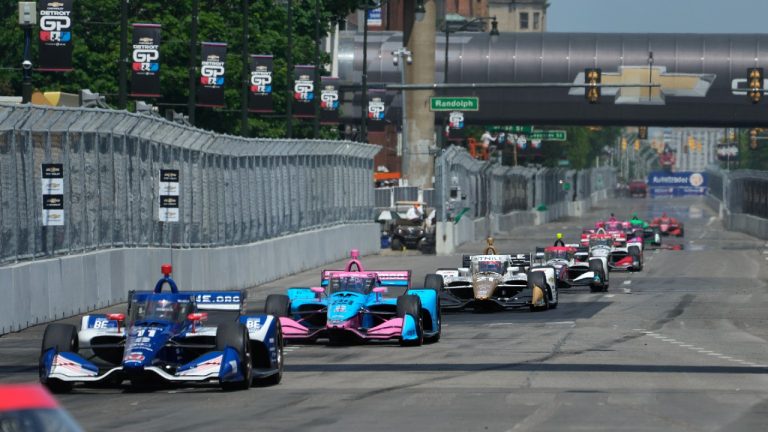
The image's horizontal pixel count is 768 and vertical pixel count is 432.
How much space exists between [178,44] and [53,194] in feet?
133

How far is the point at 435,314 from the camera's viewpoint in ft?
79.5

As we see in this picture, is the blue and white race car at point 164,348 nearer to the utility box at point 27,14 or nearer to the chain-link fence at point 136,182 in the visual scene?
the chain-link fence at point 136,182

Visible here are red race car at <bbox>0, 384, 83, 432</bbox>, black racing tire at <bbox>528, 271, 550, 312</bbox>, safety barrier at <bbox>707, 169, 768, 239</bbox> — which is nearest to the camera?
red race car at <bbox>0, 384, 83, 432</bbox>

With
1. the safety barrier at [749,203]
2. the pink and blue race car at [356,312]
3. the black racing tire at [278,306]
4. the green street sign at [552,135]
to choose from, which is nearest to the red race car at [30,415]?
the pink and blue race car at [356,312]

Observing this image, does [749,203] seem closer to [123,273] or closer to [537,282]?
[537,282]

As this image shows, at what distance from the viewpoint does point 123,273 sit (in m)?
32.7

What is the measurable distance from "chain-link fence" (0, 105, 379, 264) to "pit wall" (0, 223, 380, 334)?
29cm

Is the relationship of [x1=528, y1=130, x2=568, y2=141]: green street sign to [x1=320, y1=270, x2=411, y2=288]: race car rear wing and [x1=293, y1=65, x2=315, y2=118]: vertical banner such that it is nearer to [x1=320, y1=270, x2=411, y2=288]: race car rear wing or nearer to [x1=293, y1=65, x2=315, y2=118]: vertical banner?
[x1=293, y1=65, x2=315, y2=118]: vertical banner

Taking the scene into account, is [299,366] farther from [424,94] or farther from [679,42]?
[679,42]

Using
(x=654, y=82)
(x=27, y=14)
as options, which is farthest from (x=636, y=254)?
(x=654, y=82)

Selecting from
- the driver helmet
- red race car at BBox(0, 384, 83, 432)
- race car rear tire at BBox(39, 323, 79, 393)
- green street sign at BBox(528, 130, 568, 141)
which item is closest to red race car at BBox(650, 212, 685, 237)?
green street sign at BBox(528, 130, 568, 141)

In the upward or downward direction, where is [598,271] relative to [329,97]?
downward

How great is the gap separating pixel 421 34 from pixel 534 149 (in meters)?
49.7

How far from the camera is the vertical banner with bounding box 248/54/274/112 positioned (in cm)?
5359
